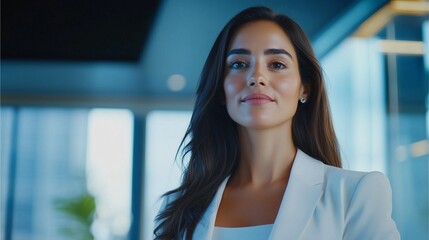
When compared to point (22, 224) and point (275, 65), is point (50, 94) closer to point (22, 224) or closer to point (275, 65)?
point (22, 224)

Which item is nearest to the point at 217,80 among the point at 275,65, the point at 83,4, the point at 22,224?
the point at 275,65

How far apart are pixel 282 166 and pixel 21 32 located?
5.49 m

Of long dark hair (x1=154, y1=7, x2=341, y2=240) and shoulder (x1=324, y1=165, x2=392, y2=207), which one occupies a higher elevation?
long dark hair (x1=154, y1=7, x2=341, y2=240)

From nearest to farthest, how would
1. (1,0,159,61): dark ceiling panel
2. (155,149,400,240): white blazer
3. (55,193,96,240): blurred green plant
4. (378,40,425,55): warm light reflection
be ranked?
1. (155,149,400,240): white blazer
2. (378,40,425,55): warm light reflection
3. (1,0,159,61): dark ceiling panel
4. (55,193,96,240): blurred green plant

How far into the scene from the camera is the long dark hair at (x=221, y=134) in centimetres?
216

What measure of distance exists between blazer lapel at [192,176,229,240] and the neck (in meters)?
0.14

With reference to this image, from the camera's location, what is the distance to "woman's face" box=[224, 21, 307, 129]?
2.02 metres

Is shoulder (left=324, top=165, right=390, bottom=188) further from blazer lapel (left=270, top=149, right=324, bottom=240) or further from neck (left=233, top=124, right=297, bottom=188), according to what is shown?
neck (left=233, top=124, right=297, bottom=188)

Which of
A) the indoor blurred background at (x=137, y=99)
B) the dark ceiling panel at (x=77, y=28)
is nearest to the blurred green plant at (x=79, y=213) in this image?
the indoor blurred background at (x=137, y=99)

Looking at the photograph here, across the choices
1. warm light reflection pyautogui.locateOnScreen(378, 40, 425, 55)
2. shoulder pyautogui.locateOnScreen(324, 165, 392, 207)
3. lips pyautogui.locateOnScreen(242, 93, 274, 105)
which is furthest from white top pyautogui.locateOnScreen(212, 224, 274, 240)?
warm light reflection pyautogui.locateOnScreen(378, 40, 425, 55)

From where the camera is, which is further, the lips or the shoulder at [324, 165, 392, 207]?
the lips

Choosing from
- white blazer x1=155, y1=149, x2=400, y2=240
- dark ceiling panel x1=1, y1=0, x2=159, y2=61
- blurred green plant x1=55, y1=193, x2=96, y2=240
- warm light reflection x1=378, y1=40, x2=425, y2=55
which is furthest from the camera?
blurred green plant x1=55, y1=193, x2=96, y2=240

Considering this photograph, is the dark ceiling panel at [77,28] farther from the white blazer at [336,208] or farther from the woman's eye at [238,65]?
the white blazer at [336,208]

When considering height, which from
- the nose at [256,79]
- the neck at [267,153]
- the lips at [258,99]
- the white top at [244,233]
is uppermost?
the nose at [256,79]
